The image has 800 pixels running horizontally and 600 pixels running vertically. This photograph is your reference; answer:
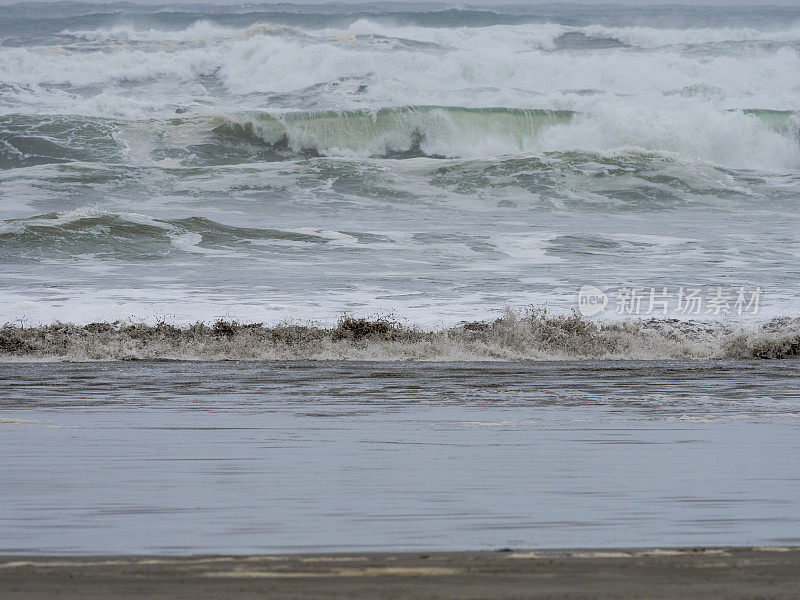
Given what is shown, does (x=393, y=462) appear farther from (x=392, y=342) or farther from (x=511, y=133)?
(x=511, y=133)

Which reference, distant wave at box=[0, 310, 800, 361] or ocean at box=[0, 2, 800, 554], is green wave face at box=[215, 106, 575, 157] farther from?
distant wave at box=[0, 310, 800, 361]

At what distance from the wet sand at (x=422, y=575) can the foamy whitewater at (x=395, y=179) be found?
8913 mm

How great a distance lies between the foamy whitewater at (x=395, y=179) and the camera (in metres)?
14.8

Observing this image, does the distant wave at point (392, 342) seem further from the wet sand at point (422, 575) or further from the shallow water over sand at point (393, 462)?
the wet sand at point (422, 575)

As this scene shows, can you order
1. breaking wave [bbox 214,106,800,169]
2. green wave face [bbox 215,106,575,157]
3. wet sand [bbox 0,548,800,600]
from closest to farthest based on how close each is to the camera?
wet sand [bbox 0,548,800,600]
green wave face [bbox 215,106,575,157]
breaking wave [bbox 214,106,800,169]

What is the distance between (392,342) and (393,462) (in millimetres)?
7076

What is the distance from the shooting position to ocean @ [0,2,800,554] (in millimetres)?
5113

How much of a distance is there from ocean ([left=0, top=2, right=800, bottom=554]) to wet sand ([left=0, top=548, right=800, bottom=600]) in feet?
1.11

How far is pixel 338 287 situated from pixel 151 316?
427 cm

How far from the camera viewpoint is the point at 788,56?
53.4m

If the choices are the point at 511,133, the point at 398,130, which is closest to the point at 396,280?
the point at 398,130

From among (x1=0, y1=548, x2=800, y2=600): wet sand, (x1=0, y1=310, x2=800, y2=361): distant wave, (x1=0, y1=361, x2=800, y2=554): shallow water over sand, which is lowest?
(x1=0, y1=310, x2=800, y2=361): distant wave

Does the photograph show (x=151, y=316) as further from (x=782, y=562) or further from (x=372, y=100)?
(x=372, y=100)

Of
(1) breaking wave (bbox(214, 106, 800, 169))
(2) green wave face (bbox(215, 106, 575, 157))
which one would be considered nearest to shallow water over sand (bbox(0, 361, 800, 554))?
(2) green wave face (bbox(215, 106, 575, 157))
